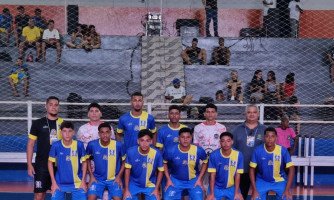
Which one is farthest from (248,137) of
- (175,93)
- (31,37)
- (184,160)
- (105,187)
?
(31,37)

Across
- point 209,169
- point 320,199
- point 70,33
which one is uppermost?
point 70,33

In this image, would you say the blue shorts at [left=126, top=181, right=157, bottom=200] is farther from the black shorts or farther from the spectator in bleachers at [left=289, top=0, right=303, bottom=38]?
the spectator in bleachers at [left=289, top=0, right=303, bottom=38]

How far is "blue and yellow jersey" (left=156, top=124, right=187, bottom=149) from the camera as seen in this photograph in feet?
29.9

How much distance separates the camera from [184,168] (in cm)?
875

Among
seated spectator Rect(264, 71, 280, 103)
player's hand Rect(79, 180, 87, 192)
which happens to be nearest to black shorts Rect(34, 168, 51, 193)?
player's hand Rect(79, 180, 87, 192)

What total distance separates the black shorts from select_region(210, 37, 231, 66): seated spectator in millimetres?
9071

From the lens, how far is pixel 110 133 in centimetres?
870

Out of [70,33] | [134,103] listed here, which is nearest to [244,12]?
[70,33]

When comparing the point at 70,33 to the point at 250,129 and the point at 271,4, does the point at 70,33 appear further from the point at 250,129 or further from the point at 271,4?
the point at 250,129

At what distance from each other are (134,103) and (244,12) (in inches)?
431

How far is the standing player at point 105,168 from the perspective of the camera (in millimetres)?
8672

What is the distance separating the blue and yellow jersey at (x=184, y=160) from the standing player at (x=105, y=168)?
0.63 m

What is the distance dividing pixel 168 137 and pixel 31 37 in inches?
336

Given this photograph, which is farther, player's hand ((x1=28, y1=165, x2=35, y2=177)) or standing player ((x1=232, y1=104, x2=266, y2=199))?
standing player ((x1=232, y1=104, x2=266, y2=199))
